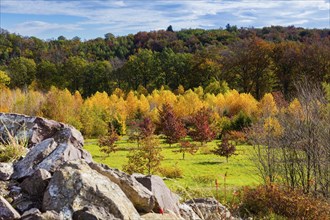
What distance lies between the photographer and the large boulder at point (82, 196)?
563 cm

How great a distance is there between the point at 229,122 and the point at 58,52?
6657 cm

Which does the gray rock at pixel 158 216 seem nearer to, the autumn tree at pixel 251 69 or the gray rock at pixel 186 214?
the gray rock at pixel 186 214

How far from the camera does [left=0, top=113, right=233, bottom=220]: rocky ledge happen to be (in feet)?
18.3

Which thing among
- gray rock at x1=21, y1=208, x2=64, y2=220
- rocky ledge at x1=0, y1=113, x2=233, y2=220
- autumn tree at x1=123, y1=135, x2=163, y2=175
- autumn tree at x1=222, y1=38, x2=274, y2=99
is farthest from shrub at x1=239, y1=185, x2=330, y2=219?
autumn tree at x1=222, y1=38, x2=274, y2=99

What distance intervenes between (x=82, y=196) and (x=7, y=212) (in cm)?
101

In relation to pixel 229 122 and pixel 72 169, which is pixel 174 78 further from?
pixel 72 169

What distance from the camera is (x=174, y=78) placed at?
83.0 meters

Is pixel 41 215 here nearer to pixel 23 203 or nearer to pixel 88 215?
pixel 88 215

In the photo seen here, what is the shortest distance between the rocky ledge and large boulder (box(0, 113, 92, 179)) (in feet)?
0.06

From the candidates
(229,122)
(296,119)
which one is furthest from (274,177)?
(229,122)

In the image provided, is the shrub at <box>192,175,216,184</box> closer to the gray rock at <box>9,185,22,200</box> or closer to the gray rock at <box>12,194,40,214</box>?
the gray rock at <box>9,185,22,200</box>

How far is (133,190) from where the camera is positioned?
256 inches

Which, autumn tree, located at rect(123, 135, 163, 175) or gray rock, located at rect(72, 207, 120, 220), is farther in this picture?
autumn tree, located at rect(123, 135, 163, 175)

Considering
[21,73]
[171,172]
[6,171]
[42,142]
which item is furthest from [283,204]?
[21,73]
